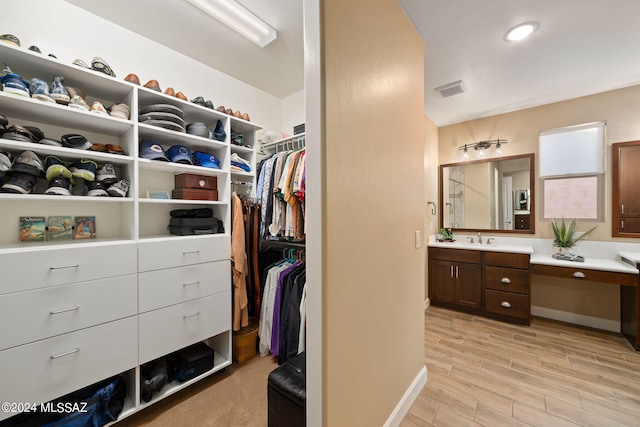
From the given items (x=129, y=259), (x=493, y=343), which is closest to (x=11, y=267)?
(x=129, y=259)

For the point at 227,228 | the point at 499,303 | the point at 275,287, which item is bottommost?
the point at 499,303

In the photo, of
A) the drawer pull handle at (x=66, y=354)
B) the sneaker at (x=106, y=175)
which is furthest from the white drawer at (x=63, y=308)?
the sneaker at (x=106, y=175)

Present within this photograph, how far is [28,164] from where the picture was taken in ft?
4.20

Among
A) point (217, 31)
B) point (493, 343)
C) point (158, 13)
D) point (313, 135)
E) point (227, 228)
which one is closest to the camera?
point (313, 135)

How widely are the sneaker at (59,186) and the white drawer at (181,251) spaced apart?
1.58 feet

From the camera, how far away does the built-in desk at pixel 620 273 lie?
2.12m

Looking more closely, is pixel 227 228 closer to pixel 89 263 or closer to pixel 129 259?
pixel 129 259

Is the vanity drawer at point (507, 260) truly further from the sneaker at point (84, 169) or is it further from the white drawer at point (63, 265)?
the sneaker at point (84, 169)

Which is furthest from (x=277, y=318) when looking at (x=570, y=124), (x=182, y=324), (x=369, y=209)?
(x=570, y=124)

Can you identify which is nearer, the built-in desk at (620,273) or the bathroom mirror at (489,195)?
the built-in desk at (620,273)

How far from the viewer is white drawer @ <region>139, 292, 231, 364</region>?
151cm

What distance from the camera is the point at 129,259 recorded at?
1447 millimetres

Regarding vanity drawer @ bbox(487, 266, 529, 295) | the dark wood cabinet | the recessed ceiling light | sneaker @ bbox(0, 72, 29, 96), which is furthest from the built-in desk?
sneaker @ bbox(0, 72, 29, 96)

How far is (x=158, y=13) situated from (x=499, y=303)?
165 inches
